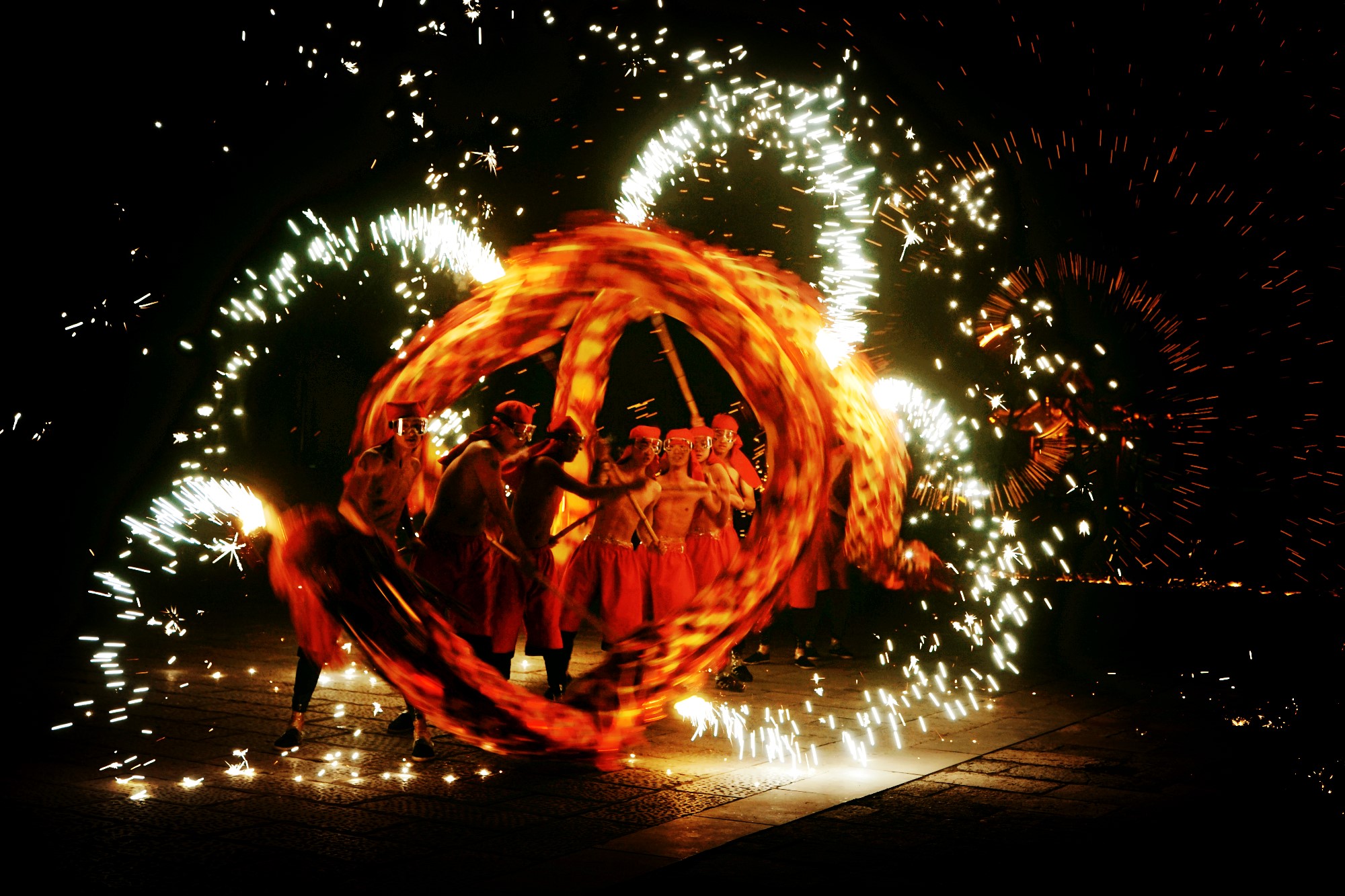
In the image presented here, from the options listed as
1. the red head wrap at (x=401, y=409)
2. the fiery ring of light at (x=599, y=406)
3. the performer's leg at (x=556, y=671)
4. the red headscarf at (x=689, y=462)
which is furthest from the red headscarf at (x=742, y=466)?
the red head wrap at (x=401, y=409)

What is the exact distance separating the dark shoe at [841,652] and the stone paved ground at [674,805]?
2.45m

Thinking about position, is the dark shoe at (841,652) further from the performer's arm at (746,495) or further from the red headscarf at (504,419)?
the red headscarf at (504,419)

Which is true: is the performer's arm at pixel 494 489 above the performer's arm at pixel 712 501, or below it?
below

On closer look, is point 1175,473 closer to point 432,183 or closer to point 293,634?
point 432,183

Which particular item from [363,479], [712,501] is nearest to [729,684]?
[712,501]

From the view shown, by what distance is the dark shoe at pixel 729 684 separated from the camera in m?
7.87

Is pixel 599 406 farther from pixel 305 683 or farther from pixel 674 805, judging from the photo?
pixel 674 805

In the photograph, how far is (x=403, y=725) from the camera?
638cm

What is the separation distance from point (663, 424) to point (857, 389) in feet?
14.4

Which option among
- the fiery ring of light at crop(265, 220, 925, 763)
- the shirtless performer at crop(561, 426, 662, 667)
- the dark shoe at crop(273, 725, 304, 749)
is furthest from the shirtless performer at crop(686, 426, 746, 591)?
the dark shoe at crop(273, 725, 304, 749)

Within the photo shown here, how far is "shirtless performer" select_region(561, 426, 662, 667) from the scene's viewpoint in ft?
25.9

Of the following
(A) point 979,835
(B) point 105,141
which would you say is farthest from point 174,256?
(A) point 979,835

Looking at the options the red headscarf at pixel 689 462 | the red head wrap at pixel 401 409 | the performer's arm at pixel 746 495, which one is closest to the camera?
the red head wrap at pixel 401 409

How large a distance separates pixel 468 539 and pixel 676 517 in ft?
7.83
